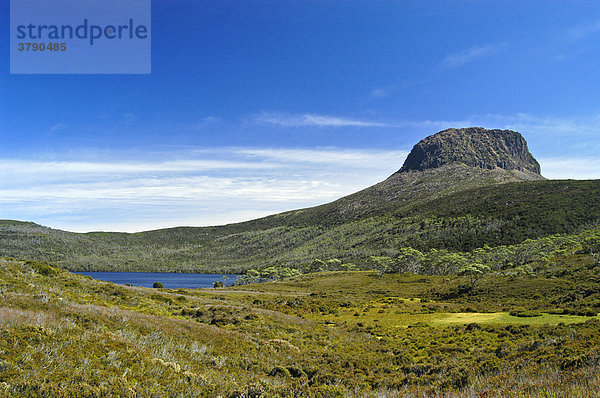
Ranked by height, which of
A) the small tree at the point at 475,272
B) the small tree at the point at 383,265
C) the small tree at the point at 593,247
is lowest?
the small tree at the point at 383,265

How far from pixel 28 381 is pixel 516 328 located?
89.1 ft

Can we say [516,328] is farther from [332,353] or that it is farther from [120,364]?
[120,364]

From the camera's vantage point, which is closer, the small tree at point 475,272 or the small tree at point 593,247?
the small tree at point 593,247

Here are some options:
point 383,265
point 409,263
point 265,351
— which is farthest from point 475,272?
point 265,351

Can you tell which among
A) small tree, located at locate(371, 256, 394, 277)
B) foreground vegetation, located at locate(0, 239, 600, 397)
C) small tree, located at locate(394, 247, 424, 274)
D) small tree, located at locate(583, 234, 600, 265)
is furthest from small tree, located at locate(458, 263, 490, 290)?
small tree, located at locate(371, 256, 394, 277)

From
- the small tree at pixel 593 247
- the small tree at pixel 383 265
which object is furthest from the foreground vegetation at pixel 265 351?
the small tree at pixel 383 265

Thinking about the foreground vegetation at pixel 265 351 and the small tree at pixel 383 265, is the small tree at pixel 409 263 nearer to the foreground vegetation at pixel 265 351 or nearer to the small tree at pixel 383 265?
the small tree at pixel 383 265

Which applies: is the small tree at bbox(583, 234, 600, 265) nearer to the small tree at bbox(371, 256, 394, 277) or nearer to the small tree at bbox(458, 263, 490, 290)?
the small tree at bbox(458, 263, 490, 290)

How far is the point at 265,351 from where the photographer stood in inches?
677

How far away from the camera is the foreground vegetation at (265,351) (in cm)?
834

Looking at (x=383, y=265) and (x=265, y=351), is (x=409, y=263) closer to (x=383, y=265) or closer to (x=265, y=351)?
(x=383, y=265)

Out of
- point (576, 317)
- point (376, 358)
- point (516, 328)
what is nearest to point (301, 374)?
point (376, 358)

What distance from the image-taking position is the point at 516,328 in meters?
23.3

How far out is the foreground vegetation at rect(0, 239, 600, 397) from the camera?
834 cm
